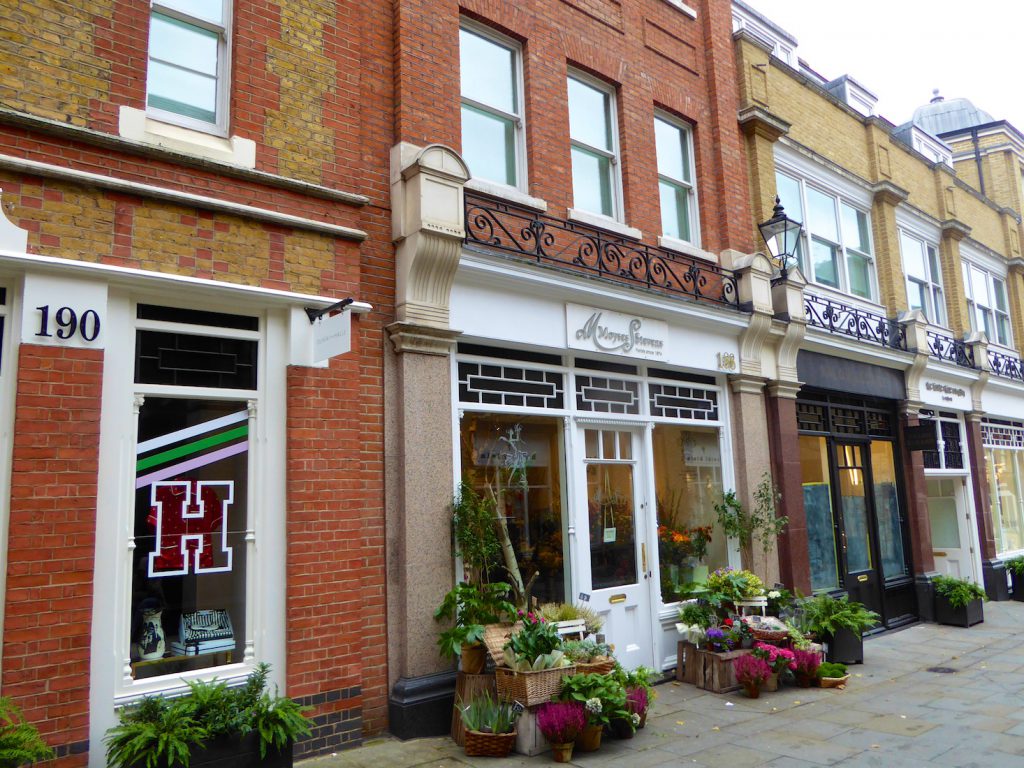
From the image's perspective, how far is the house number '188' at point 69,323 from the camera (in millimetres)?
4984

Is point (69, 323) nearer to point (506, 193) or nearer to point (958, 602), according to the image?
point (506, 193)

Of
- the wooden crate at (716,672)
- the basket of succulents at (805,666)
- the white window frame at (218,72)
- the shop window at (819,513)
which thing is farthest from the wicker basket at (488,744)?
the shop window at (819,513)

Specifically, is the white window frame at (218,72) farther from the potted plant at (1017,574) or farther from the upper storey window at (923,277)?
the potted plant at (1017,574)

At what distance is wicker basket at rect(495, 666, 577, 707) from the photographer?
5.99 m

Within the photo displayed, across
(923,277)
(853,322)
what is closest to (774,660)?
(853,322)

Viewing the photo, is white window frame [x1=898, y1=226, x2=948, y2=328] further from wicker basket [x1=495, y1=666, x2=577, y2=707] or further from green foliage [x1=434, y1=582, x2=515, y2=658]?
wicker basket [x1=495, y1=666, x2=577, y2=707]

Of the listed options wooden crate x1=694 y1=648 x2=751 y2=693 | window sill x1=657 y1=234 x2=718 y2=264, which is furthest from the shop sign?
wooden crate x1=694 y1=648 x2=751 y2=693

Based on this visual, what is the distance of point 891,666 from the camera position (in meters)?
9.34

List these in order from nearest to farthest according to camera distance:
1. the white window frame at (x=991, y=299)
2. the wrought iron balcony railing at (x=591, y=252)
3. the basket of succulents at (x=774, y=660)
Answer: the wrought iron balcony railing at (x=591, y=252) < the basket of succulents at (x=774, y=660) < the white window frame at (x=991, y=299)

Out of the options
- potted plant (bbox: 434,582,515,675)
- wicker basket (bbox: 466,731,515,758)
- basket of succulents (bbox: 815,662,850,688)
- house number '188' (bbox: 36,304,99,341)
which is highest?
house number '188' (bbox: 36,304,99,341)

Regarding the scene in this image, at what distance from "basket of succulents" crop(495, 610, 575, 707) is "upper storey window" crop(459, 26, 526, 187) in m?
4.61

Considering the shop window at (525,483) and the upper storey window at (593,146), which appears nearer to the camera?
the shop window at (525,483)

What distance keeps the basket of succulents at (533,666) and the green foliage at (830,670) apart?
11.5 feet

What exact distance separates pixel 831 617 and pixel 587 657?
160 inches
